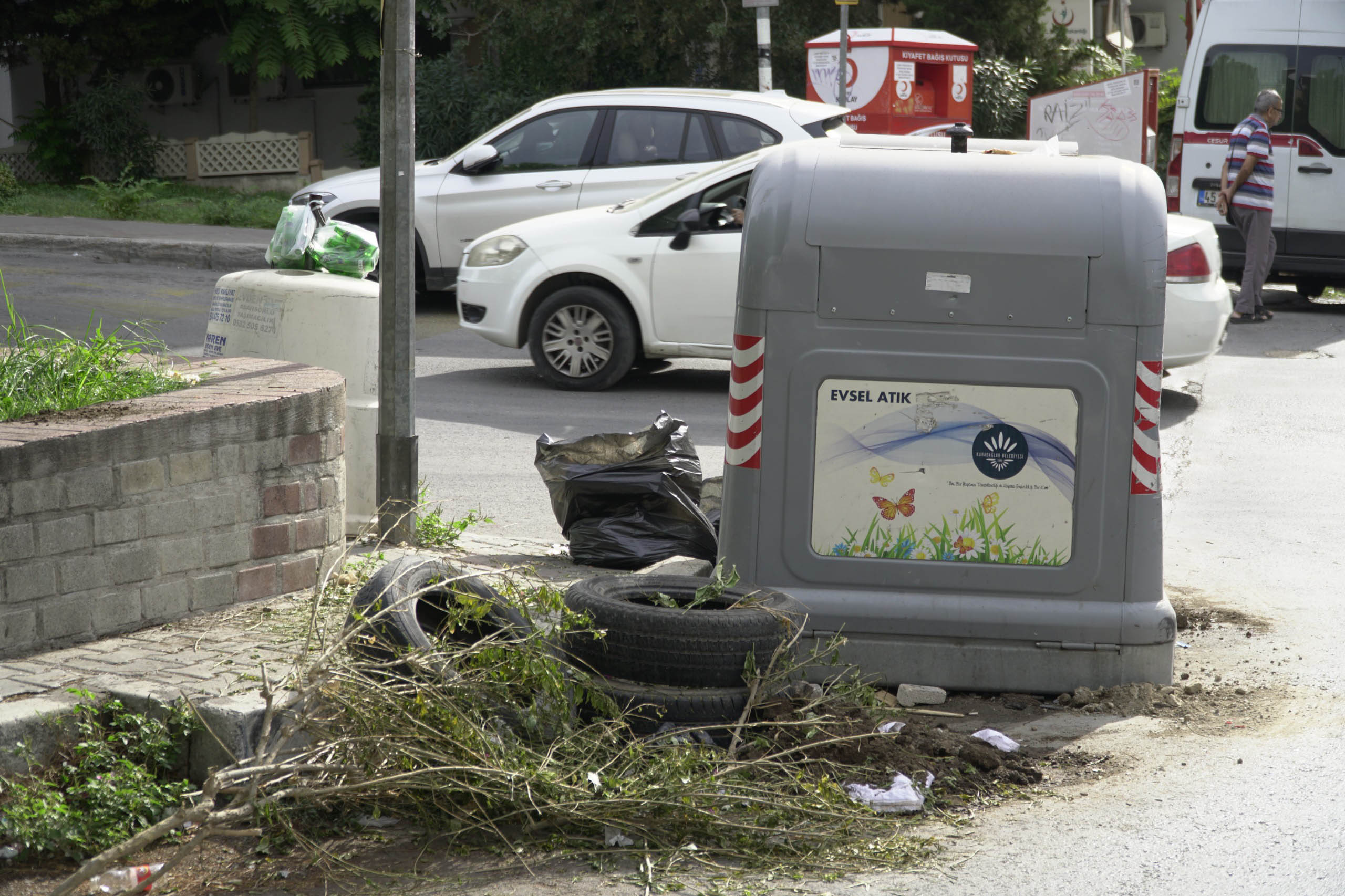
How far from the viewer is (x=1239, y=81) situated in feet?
48.6

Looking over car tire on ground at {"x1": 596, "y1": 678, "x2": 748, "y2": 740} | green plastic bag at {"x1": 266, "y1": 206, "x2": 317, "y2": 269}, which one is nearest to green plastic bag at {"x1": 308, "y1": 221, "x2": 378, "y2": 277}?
green plastic bag at {"x1": 266, "y1": 206, "x2": 317, "y2": 269}

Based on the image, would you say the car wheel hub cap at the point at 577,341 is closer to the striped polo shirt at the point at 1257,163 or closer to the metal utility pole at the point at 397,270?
the metal utility pole at the point at 397,270

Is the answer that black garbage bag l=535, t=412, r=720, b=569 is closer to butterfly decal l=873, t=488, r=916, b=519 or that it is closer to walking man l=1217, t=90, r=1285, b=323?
butterfly decal l=873, t=488, r=916, b=519

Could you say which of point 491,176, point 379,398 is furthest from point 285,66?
point 379,398

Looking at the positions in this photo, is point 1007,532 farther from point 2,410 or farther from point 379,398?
point 2,410

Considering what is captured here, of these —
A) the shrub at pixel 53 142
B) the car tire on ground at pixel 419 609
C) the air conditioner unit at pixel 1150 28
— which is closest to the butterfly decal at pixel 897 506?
the car tire on ground at pixel 419 609

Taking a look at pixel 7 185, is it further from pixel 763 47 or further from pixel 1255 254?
pixel 1255 254

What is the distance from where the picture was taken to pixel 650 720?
422 centimetres

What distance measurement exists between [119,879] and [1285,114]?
14.2 meters

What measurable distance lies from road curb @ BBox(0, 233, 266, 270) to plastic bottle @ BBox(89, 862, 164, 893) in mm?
11935

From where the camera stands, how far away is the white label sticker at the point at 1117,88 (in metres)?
16.5

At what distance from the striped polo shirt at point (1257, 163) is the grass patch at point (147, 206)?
10799 mm

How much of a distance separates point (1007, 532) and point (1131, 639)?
1.83ft

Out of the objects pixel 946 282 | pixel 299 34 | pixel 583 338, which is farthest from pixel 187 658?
pixel 299 34
